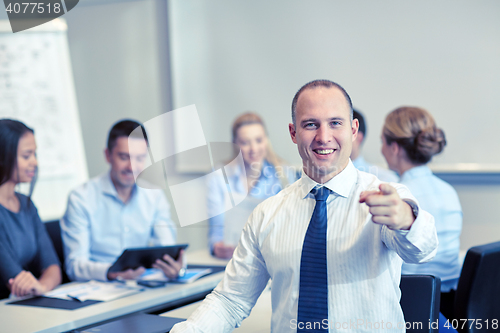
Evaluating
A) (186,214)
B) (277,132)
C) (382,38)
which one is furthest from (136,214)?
(382,38)

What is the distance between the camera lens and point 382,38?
10.3ft

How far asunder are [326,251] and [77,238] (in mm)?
1610

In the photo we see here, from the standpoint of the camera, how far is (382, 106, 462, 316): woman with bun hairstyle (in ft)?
6.77

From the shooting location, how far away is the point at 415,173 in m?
2.13

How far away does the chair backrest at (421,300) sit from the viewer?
133 centimetres

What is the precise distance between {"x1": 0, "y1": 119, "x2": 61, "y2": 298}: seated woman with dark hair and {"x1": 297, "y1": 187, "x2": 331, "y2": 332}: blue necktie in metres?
1.35

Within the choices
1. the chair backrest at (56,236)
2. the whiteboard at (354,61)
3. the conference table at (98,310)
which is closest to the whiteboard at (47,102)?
the whiteboard at (354,61)

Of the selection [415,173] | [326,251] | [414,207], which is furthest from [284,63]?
[414,207]

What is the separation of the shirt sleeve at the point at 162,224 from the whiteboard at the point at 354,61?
114cm

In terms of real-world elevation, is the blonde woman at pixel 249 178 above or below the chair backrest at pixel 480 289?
above

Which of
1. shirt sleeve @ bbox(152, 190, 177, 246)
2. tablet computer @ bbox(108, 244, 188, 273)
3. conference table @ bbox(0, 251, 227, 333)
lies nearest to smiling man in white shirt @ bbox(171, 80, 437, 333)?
conference table @ bbox(0, 251, 227, 333)

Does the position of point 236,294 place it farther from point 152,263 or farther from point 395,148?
point 395,148

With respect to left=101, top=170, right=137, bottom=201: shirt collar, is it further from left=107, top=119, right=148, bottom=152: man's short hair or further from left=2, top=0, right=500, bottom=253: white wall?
left=2, top=0, right=500, bottom=253: white wall

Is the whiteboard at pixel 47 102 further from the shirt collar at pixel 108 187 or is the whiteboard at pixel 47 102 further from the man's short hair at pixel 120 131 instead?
the man's short hair at pixel 120 131
